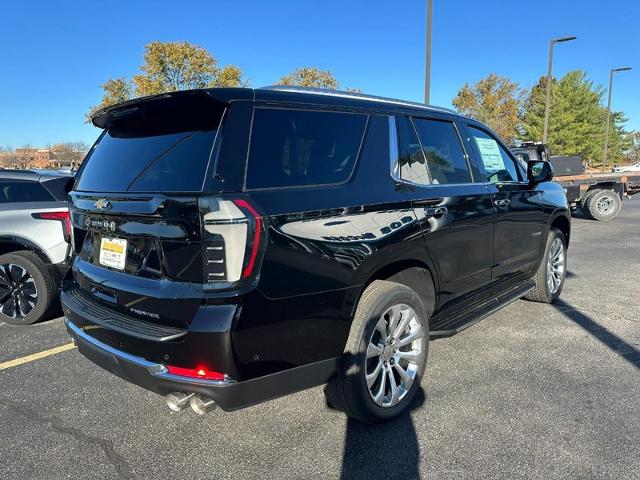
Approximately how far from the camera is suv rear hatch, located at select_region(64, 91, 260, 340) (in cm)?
210

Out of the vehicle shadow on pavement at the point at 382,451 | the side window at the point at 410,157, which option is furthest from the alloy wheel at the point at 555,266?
the vehicle shadow on pavement at the point at 382,451

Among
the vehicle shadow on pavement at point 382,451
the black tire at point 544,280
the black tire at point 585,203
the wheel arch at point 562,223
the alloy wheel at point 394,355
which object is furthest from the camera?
the black tire at point 585,203

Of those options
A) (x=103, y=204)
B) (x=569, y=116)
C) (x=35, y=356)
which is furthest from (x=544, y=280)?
(x=569, y=116)

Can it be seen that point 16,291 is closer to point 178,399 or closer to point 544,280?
point 178,399

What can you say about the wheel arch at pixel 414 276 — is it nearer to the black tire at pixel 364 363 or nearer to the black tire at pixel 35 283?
the black tire at pixel 364 363

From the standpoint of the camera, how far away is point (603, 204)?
13023mm

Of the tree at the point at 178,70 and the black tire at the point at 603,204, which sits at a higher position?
the tree at the point at 178,70

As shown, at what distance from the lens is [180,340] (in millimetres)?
2164

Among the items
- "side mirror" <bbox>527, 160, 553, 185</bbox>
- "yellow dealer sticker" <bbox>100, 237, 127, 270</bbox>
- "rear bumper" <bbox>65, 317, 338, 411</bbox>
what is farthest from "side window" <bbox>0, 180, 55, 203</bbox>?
"side mirror" <bbox>527, 160, 553, 185</bbox>

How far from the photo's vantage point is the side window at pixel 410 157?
304 centimetres

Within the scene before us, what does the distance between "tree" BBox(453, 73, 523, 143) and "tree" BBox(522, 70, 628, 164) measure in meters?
4.98

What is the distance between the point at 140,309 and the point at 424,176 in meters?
1.98

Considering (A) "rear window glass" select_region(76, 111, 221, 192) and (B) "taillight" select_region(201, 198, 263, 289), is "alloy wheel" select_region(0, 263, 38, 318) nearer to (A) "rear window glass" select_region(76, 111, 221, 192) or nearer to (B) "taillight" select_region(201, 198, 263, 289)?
(A) "rear window glass" select_region(76, 111, 221, 192)

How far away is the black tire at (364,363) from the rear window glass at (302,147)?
0.70m
